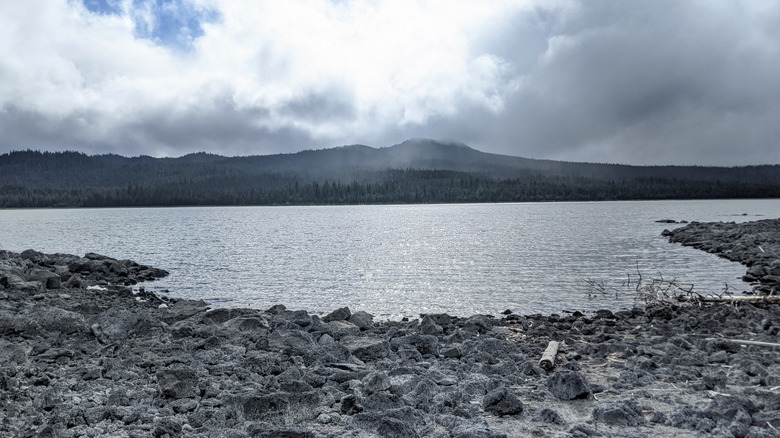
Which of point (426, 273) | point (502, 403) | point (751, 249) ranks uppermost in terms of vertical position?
point (502, 403)

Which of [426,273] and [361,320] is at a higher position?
[361,320]

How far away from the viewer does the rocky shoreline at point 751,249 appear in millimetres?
26455

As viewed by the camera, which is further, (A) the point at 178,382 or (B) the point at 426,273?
(B) the point at 426,273

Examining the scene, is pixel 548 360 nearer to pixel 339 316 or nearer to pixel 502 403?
pixel 502 403

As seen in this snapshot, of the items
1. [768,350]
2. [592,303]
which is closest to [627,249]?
[592,303]

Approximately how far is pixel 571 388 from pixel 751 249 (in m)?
37.4

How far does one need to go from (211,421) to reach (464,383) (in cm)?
461

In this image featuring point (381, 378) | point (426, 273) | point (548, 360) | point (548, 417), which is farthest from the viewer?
point (426, 273)

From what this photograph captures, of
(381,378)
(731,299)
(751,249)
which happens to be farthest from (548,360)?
(751,249)

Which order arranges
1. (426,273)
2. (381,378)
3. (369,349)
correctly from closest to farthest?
(381,378) → (369,349) → (426,273)

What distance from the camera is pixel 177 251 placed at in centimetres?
5178

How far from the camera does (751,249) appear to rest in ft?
126

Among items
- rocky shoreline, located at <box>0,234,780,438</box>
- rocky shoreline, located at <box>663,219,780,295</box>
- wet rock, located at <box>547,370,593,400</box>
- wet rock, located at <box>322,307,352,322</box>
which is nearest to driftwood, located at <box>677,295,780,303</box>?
rocky shoreline, located at <box>663,219,780,295</box>

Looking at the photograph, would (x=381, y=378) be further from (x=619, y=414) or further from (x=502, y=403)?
(x=619, y=414)
